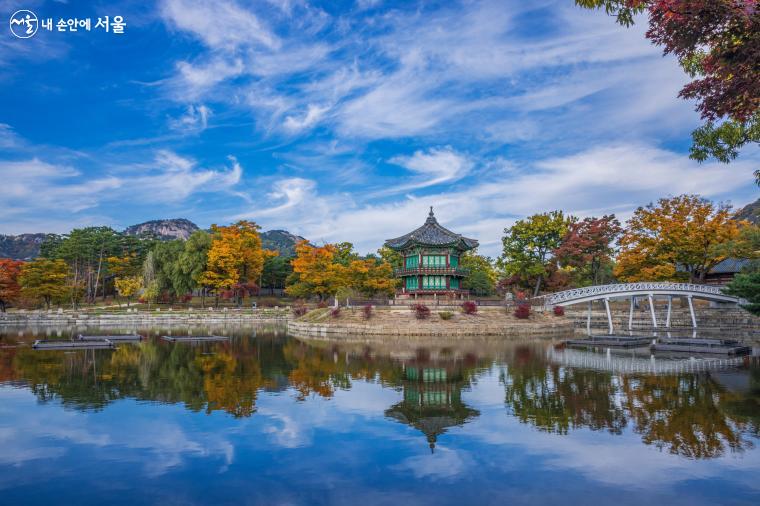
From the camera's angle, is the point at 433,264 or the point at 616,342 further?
the point at 433,264

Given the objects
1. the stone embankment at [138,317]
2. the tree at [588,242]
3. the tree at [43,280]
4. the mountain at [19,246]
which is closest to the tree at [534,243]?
the tree at [588,242]

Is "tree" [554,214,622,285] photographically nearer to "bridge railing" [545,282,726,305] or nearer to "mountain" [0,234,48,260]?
"bridge railing" [545,282,726,305]

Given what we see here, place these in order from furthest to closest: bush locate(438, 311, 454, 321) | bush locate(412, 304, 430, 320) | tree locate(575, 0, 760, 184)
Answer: bush locate(438, 311, 454, 321) → bush locate(412, 304, 430, 320) → tree locate(575, 0, 760, 184)

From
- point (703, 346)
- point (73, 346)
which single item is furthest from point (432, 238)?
point (73, 346)

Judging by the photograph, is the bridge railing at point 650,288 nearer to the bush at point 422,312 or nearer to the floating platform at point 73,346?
the bush at point 422,312

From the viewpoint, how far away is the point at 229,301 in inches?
2940

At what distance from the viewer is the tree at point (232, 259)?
63750 mm

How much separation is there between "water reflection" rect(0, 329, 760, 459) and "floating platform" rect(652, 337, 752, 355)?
3.18 m

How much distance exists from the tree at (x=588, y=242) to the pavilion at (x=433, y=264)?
473 inches

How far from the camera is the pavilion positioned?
5438 centimetres

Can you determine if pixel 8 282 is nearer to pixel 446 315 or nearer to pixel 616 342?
pixel 446 315

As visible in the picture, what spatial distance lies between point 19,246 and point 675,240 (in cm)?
22178

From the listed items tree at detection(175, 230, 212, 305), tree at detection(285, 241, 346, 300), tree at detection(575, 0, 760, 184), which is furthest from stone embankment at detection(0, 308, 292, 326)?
tree at detection(575, 0, 760, 184)

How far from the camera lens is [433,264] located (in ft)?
181
